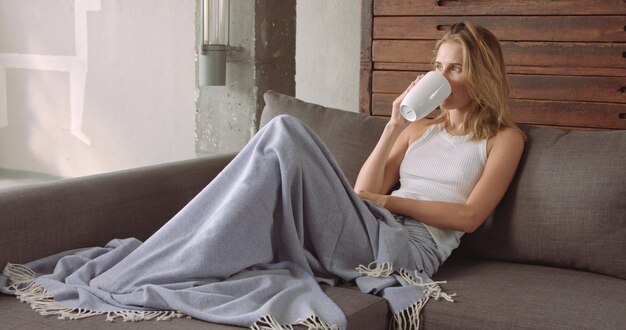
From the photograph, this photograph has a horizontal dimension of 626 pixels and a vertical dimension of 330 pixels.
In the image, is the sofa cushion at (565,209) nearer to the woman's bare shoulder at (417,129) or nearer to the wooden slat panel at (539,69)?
the woman's bare shoulder at (417,129)

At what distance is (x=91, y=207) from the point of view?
7.29ft

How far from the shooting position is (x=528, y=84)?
3.65m

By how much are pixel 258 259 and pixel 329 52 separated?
10.0 ft

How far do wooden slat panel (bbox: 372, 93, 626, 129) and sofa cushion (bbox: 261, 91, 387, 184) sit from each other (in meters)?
1.27

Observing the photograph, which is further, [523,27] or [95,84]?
[95,84]

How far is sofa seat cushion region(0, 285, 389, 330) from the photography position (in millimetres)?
1726

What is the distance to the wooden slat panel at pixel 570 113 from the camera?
349 cm

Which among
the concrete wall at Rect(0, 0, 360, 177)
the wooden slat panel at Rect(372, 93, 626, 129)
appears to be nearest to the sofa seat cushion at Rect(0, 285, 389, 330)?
the wooden slat panel at Rect(372, 93, 626, 129)

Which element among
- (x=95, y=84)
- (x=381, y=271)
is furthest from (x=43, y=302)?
(x=95, y=84)

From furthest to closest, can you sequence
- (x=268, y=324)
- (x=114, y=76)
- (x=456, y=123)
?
(x=114, y=76) → (x=456, y=123) → (x=268, y=324)

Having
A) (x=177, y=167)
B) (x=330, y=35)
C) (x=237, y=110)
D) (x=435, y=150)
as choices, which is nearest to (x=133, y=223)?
(x=177, y=167)

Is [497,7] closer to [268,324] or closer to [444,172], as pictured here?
[444,172]

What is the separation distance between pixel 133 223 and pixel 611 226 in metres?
1.21

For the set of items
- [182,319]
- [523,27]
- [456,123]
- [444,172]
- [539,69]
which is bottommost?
[182,319]
